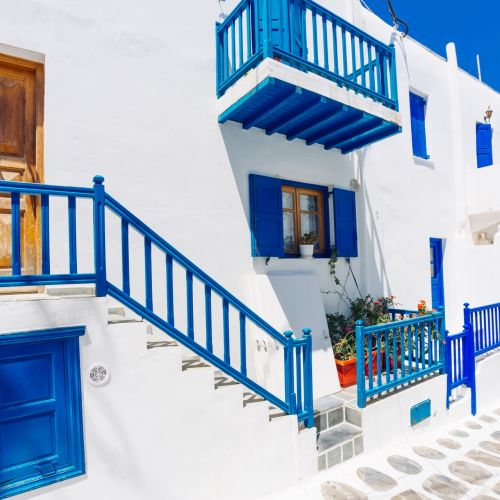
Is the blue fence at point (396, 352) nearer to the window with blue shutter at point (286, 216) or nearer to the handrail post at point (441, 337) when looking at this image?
the handrail post at point (441, 337)

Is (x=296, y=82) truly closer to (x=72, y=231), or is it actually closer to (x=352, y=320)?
(x=72, y=231)

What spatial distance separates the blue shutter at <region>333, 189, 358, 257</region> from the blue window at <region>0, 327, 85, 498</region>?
4464 millimetres

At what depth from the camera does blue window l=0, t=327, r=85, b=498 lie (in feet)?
8.05

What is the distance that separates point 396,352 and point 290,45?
402 centimetres

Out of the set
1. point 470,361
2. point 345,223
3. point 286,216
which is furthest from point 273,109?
point 470,361

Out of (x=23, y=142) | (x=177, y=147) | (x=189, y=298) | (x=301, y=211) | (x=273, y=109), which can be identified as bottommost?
(x=189, y=298)

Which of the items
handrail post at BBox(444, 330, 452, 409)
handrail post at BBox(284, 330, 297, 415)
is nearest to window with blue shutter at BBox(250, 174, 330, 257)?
handrail post at BBox(284, 330, 297, 415)

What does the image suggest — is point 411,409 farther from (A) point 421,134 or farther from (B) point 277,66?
(A) point 421,134

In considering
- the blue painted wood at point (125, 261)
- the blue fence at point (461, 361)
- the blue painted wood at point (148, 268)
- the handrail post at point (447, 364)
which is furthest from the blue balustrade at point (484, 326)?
the blue painted wood at point (125, 261)

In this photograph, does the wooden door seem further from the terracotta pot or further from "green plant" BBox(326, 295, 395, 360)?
"green plant" BBox(326, 295, 395, 360)

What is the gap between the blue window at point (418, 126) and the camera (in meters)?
8.02

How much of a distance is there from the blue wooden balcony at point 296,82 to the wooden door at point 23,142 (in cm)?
218

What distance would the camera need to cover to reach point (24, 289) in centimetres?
360

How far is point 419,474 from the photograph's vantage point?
397 cm
